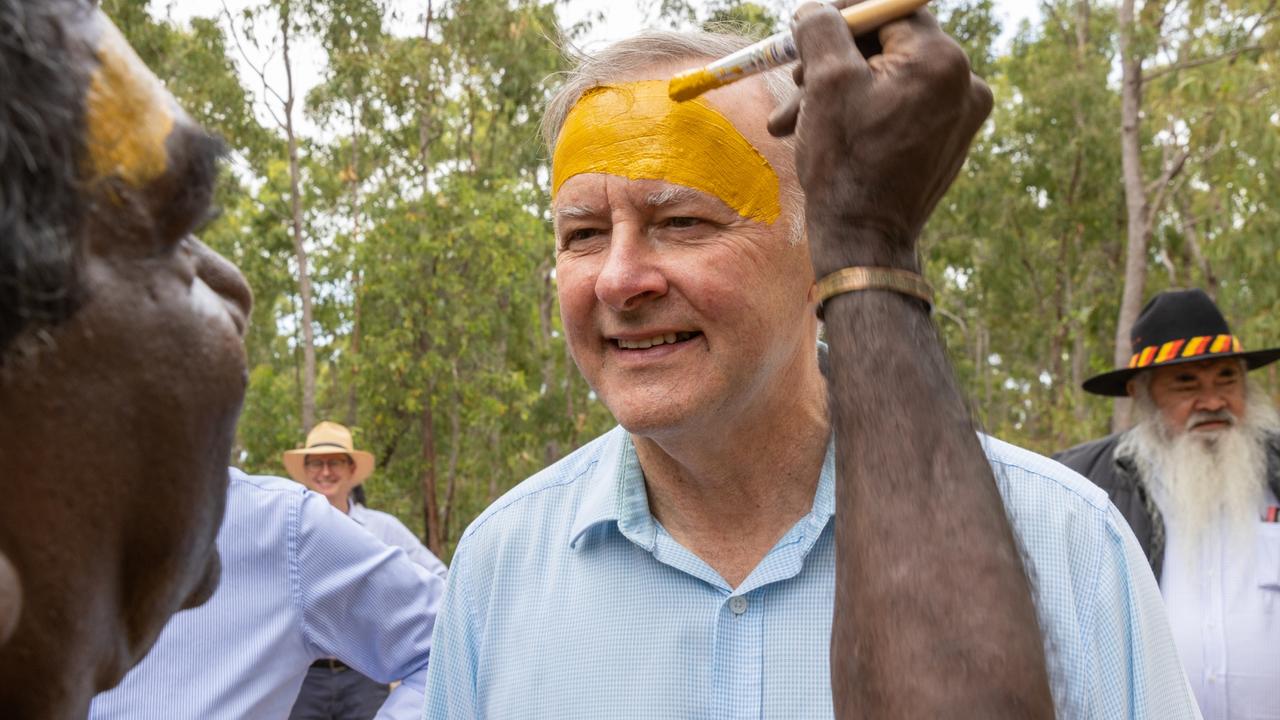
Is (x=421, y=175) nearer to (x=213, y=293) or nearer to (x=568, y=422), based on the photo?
(x=568, y=422)

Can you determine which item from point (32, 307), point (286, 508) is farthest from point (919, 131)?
point (286, 508)

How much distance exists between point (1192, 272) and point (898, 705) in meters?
22.1

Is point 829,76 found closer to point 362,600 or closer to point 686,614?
point 686,614

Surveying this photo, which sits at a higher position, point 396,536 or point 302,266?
point 302,266

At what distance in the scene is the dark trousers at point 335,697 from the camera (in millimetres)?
6430

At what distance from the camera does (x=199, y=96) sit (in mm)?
16500

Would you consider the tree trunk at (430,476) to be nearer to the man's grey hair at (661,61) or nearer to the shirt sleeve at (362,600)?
the shirt sleeve at (362,600)

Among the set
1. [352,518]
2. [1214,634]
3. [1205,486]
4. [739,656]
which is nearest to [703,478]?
[739,656]

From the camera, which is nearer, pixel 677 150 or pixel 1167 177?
pixel 677 150

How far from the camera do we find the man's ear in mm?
825

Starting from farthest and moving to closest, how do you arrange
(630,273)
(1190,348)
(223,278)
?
(1190,348)
(630,273)
(223,278)

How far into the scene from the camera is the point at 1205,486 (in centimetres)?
495

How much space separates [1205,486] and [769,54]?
4186mm

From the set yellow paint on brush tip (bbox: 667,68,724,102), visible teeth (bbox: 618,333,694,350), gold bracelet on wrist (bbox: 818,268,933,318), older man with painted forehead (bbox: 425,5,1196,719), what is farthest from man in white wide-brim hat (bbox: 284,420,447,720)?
gold bracelet on wrist (bbox: 818,268,933,318)
